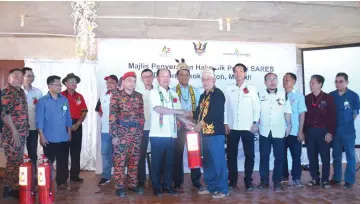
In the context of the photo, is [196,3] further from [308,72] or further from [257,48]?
[308,72]

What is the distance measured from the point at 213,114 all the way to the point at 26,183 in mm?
2069

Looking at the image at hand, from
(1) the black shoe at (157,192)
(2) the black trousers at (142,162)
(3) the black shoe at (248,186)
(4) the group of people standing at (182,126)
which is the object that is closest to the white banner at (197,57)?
(4) the group of people standing at (182,126)

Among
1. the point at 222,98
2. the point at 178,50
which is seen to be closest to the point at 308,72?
the point at 178,50

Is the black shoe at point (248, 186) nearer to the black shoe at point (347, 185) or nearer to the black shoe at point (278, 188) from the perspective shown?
the black shoe at point (278, 188)

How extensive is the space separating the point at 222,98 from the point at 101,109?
6.44 feet

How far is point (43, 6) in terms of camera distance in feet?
14.2

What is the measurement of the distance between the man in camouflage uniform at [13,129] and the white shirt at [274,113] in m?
2.85

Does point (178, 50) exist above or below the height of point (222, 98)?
above

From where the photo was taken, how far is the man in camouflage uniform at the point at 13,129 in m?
3.88

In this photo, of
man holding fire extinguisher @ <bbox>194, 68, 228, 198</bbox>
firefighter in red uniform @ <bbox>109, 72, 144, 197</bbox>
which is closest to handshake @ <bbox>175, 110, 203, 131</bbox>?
man holding fire extinguisher @ <bbox>194, 68, 228, 198</bbox>

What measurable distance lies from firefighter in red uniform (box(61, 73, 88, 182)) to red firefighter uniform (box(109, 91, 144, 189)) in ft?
3.73

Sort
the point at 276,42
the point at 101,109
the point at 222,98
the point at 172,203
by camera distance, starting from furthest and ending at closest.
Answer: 1. the point at 276,42
2. the point at 101,109
3. the point at 222,98
4. the point at 172,203

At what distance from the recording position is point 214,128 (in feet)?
12.9

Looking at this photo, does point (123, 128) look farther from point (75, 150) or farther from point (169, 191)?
point (75, 150)
